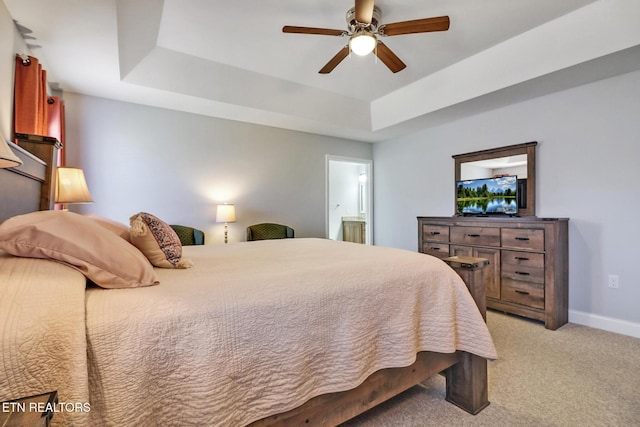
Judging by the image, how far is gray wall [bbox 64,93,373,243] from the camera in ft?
10.8

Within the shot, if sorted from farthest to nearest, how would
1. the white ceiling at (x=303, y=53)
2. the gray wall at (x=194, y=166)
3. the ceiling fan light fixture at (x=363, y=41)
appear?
the gray wall at (x=194, y=166) < the white ceiling at (x=303, y=53) < the ceiling fan light fixture at (x=363, y=41)

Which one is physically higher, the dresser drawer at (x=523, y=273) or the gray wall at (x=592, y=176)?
the gray wall at (x=592, y=176)

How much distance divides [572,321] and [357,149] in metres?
3.80

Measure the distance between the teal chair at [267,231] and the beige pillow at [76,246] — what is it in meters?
2.97

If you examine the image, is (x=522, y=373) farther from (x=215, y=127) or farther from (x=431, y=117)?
(x=215, y=127)

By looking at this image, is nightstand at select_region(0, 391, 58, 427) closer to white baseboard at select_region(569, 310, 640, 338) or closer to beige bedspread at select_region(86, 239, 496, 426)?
beige bedspread at select_region(86, 239, 496, 426)

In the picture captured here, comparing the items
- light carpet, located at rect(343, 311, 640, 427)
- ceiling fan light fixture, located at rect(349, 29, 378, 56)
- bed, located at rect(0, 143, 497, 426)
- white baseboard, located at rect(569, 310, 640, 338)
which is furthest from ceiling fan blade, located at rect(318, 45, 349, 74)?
white baseboard, located at rect(569, 310, 640, 338)

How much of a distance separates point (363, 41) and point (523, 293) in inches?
113

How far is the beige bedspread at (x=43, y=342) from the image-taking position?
0.63 meters

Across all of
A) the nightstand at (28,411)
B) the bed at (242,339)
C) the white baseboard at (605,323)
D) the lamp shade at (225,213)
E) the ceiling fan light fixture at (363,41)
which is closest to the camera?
the nightstand at (28,411)

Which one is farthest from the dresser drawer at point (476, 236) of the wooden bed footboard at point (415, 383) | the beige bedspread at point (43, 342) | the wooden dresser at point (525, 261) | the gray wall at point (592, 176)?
the beige bedspread at point (43, 342)

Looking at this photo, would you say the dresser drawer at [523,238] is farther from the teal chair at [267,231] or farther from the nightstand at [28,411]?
the nightstand at [28,411]

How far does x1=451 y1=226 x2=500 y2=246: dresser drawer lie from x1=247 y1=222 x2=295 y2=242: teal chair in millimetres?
2213

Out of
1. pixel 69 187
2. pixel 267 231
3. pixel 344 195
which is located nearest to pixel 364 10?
pixel 69 187
